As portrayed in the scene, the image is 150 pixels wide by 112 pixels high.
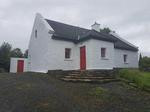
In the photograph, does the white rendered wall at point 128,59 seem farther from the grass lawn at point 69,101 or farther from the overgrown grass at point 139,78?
the grass lawn at point 69,101

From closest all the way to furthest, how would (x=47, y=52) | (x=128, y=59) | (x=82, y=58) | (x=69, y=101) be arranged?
(x=69, y=101) < (x=47, y=52) < (x=82, y=58) < (x=128, y=59)

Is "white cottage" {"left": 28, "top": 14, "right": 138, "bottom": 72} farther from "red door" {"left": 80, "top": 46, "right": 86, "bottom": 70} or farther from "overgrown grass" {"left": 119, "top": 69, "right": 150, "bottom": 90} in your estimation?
"overgrown grass" {"left": 119, "top": 69, "right": 150, "bottom": 90}

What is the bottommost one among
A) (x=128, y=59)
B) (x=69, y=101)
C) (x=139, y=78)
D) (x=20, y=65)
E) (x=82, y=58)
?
(x=69, y=101)

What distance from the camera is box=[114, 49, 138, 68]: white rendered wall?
68.4 feet

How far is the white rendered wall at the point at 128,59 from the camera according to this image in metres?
20.8

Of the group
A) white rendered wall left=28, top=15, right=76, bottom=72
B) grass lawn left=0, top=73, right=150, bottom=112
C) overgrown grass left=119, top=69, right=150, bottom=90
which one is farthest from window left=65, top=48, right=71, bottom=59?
grass lawn left=0, top=73, right=150, bottom=112

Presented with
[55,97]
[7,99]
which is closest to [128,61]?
[55,97]

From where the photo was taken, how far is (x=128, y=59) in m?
22.2

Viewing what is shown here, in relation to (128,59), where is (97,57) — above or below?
below

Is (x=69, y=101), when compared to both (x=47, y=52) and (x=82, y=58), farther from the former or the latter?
(x=82, y=58)

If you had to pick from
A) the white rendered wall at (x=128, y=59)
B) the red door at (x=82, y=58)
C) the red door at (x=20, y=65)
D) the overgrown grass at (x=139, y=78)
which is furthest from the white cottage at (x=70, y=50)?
the red door at (x=20, y=65)

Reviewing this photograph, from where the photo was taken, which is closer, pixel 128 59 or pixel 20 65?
pixel 128 59

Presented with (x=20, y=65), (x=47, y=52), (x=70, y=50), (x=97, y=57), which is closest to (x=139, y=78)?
(x=97, y=57)

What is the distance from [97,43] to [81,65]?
116 inches
